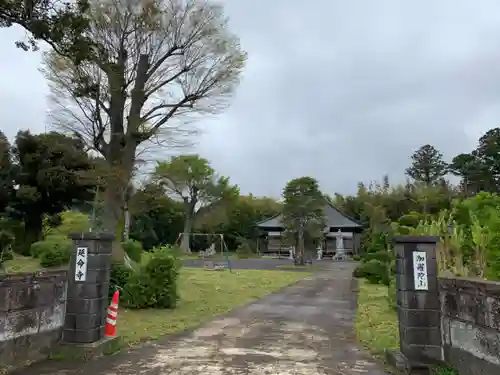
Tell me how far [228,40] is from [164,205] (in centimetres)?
2800

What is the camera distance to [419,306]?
527 cm

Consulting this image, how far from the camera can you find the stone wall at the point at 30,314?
4.69 m

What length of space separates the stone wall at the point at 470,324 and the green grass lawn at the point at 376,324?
141 centimetres

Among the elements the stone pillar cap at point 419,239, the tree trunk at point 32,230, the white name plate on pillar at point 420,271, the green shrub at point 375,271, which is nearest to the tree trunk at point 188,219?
the tree trunk at point 32,230

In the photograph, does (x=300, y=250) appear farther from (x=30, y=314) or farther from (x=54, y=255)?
(x=30, y=314)

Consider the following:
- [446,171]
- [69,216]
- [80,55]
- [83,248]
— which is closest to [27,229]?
[69,216]

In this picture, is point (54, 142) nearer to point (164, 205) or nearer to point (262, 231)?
point (164, 205)

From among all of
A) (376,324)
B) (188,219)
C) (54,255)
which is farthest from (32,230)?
(188,219)

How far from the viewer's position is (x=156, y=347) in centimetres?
628

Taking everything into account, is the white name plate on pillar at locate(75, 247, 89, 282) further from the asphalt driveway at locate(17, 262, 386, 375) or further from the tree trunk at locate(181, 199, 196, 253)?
the tree trunk at locate(181, 199, 196, 253)

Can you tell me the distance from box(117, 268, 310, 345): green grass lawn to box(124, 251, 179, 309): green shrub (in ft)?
0.99

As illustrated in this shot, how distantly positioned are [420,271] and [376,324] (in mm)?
3353

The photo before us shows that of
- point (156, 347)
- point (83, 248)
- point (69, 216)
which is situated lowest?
point (156, 347)

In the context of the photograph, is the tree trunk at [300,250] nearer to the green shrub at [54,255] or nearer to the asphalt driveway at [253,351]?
the green shrub at [54,255]
